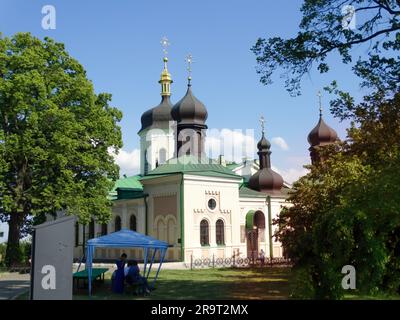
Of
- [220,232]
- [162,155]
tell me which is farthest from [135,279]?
[162,155]

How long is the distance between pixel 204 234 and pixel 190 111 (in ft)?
28.4

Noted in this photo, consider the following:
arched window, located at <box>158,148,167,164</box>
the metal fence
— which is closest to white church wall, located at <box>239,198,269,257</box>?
the metal fence

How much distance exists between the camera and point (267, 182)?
3756cm

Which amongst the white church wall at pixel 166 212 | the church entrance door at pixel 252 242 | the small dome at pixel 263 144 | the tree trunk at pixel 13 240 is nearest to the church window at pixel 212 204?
the white church wall at pixel 166 212

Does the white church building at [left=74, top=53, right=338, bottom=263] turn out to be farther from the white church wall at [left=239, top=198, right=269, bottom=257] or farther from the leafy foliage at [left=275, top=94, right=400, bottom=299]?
the leafy foliage at [left=275, top=94, right=400, bottom=299]

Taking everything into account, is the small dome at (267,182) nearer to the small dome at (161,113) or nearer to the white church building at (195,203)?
the white church building at (195,203)

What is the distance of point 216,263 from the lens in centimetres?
2872

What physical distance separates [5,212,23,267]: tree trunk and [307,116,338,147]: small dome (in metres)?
25.0

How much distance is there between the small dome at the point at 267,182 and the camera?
123ft

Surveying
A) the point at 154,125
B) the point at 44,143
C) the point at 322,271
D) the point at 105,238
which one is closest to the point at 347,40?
the point at 322,271

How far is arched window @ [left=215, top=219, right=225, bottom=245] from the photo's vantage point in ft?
102

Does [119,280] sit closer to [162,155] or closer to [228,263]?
[228,263]
